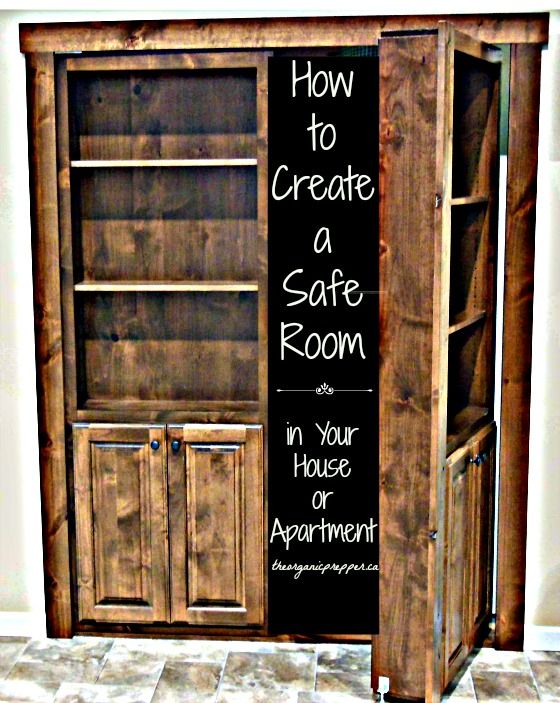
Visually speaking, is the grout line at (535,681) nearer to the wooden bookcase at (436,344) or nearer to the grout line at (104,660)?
the wooden bookcase at (436,344)

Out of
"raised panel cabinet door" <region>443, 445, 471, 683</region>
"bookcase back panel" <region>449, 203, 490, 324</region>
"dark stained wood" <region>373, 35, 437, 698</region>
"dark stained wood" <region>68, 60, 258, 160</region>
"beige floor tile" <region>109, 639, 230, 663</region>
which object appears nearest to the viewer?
"dark stained wood" <region>373, 35, 437, 698</region>

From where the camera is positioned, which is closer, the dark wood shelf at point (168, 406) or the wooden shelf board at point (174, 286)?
the wooden shelf board at point (174, 286)

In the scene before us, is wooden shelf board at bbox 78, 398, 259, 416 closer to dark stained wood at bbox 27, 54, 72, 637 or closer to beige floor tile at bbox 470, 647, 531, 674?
dark stained wood at bbox 27, 54, 72, 637

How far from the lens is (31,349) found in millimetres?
4047

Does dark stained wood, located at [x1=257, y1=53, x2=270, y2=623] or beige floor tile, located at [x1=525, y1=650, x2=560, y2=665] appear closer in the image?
dark stained wood, located at [x1=257, y1=53, x2=270, y2=623]

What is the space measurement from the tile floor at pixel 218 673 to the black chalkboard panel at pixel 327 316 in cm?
26

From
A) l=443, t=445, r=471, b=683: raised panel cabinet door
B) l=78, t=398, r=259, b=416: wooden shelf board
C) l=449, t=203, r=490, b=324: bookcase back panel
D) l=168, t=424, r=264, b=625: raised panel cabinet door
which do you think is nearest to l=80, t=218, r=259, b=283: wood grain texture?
l=78, t=398, r=259, b=416: wooden shelf board

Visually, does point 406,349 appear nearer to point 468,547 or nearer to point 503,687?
point 468,547

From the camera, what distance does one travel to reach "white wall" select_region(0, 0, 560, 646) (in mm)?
3770

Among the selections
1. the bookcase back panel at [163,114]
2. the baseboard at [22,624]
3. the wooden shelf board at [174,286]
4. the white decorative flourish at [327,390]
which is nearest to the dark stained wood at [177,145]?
the bookcase back panel at [163,114]

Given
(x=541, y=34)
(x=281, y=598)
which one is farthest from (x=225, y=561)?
(x=541, y=34)

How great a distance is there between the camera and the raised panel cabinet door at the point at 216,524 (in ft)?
13.3

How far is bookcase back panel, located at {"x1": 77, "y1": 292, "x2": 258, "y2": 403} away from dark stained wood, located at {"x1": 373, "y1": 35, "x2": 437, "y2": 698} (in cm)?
78

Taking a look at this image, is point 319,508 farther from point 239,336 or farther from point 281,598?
point 239,336
